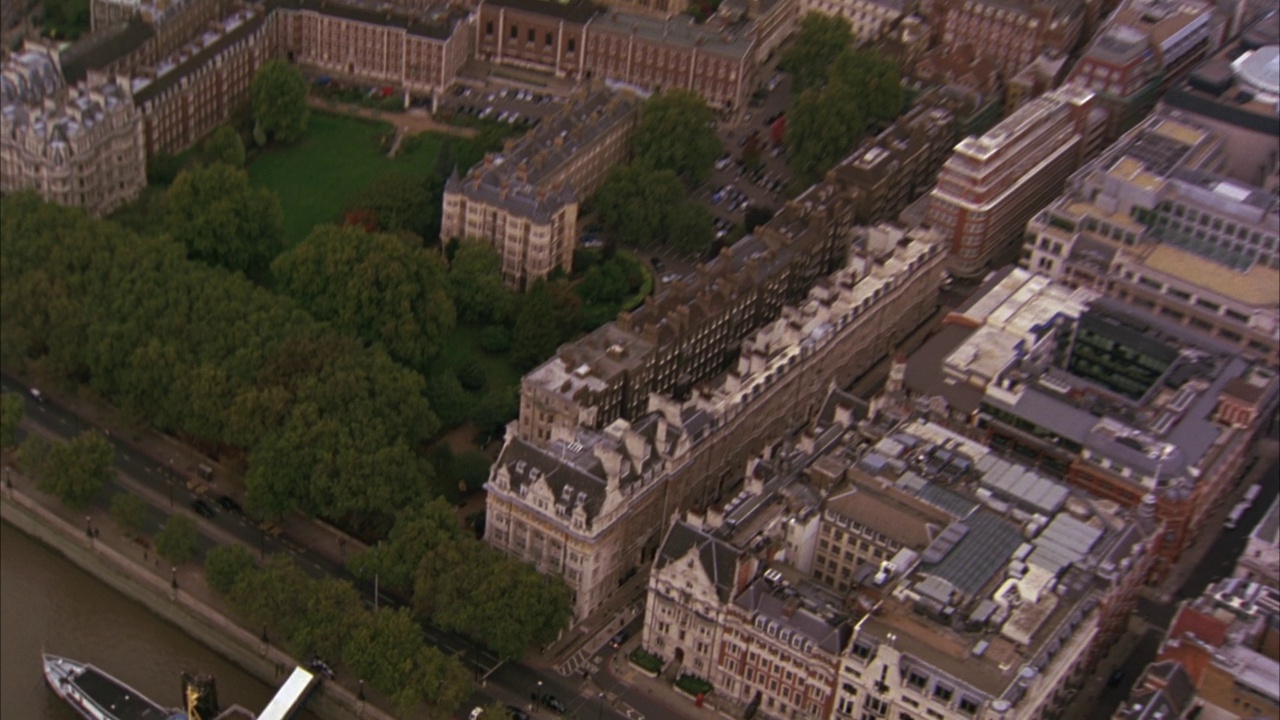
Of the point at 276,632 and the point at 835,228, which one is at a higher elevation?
the point at 835,228

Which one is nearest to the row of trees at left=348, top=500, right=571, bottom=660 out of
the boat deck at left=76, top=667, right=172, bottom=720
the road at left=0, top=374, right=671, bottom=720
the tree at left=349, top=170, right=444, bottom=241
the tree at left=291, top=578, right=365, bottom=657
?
the road at left=0, top=374, right=671, bottom=720

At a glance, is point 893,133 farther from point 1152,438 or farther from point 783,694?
point 783,694

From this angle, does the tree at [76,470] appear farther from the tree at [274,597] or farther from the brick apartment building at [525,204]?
the brick apartment building at [525,204]

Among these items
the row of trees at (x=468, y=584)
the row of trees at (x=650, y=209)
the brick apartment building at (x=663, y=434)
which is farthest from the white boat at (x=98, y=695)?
the row of trees at (x=650, y=209)

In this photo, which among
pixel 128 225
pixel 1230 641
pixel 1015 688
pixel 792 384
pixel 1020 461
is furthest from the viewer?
pixel 128 225

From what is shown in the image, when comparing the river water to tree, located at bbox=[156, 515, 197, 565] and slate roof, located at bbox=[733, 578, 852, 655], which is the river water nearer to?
tree, located at bbox=[156, 515, 197, 565]

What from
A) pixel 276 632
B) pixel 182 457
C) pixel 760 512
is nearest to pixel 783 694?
pixel 760 512

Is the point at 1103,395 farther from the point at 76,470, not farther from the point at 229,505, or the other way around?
the point at 76,470
